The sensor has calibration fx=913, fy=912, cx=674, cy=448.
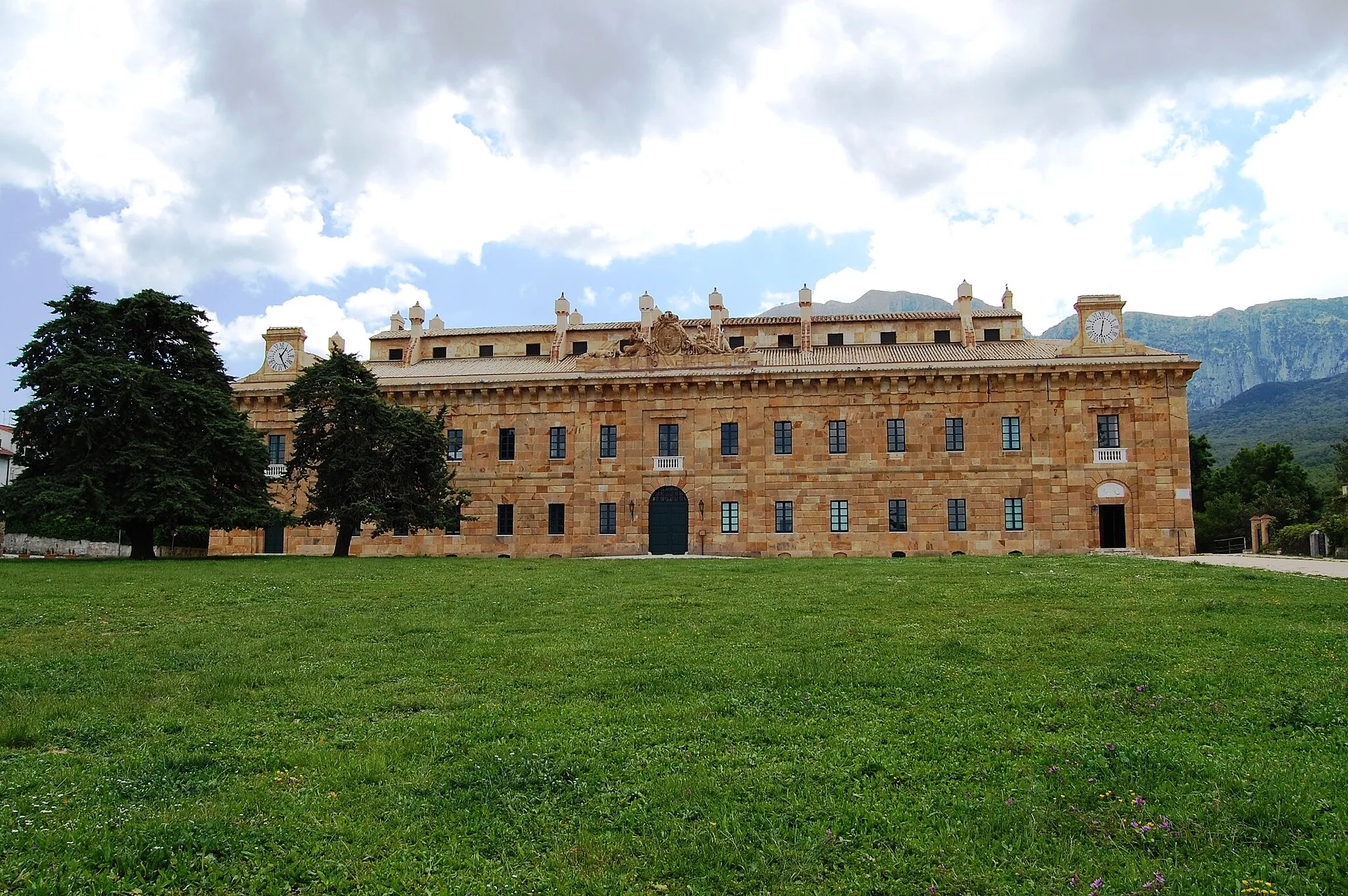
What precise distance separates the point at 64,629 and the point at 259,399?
3356 cm

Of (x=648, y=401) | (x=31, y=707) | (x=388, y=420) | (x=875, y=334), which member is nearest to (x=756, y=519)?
(x=648, y=401)

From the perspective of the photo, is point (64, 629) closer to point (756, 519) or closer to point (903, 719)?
point (903, 719)

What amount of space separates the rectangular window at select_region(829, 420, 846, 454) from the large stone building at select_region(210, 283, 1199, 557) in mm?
66

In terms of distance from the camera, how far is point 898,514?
40156 millimetres

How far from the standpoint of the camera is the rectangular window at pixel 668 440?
42.0 m

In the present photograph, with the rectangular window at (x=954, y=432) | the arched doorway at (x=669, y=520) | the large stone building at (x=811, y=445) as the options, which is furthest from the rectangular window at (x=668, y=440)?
the rectangular window at (x=954, y=432)

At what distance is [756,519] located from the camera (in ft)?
134

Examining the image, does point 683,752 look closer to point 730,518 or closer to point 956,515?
point 730,518

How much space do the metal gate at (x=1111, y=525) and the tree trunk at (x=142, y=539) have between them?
119 ft

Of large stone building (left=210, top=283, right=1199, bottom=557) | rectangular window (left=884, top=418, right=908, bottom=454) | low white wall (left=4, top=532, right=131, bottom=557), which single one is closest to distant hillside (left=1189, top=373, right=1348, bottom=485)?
large stone building (left=210, top=283, right=1199, bottom=557)

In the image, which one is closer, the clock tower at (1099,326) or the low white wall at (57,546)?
the clock tower at (1099,326)

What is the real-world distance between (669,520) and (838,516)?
758 centimetres

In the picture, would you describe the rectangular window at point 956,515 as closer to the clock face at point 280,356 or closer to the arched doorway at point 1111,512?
the arched doorway at point 1111,512

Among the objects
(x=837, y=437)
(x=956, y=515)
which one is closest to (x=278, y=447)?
(x=837, y=437)
